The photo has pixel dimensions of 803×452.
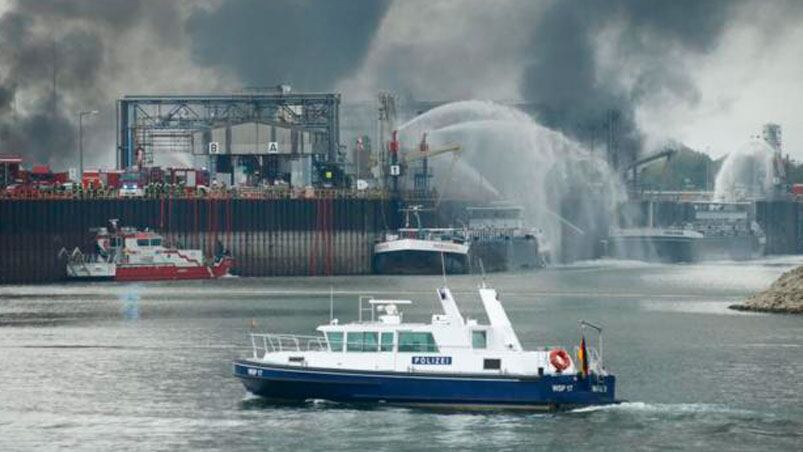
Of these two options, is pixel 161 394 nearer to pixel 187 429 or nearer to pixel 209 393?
pixel 209 393

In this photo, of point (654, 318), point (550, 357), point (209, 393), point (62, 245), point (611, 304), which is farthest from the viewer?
point (62, 245)

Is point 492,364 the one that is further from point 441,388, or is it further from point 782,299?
point 782,299

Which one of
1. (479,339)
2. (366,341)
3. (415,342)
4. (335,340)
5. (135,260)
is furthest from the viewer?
(135,260)

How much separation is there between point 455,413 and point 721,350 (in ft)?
105

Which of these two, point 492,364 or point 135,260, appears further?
point 135,260

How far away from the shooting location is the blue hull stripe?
77812mm

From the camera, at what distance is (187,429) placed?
76750 millimetres

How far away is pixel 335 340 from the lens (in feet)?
262

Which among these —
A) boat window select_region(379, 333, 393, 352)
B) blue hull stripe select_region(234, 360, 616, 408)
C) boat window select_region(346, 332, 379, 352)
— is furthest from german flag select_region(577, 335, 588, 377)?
boat window select_region(346, 332, 379, 352)

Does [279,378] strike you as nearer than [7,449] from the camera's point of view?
No

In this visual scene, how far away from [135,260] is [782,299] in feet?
256

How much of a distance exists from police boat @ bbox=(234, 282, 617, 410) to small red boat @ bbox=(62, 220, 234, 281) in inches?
4558

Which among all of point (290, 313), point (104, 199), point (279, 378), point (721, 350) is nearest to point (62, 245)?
point (104, 199)

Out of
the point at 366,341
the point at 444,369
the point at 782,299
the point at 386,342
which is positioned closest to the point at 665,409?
the point at 444,369
